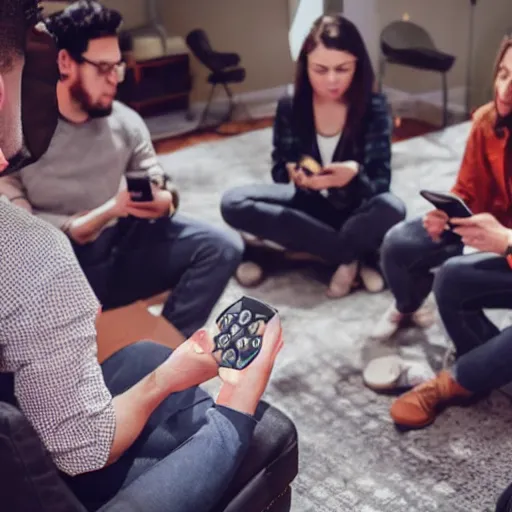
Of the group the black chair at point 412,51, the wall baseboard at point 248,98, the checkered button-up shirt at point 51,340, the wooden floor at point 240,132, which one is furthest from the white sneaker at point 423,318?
the wall baseboard at point 248,98

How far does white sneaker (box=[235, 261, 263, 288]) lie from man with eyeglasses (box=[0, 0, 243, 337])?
44cm

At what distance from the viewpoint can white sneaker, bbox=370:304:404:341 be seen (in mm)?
2055

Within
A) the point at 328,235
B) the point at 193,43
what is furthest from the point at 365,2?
the point at 328,235

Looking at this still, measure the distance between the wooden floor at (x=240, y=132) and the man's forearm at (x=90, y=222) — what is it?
7.00 ft

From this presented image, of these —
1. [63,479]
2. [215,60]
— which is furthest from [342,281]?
[215,60]

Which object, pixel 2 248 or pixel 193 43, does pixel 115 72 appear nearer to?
pixel 2 248

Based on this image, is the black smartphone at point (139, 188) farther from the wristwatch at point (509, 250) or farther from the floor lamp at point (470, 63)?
the floor lamp at point (470, 63)

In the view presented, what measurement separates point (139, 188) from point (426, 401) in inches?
33.2

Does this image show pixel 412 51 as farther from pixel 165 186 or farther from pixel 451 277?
pixel 451 277

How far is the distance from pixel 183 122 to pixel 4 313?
3.69 meters

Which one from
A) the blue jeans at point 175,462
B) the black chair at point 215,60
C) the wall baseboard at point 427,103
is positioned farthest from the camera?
the black chair at point 215,60

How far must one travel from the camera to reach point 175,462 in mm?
989

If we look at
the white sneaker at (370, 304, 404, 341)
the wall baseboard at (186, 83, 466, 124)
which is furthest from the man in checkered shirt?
the wall baseboard at (186, 83, 466, 124)

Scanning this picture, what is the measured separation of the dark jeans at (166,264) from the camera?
1.88m
